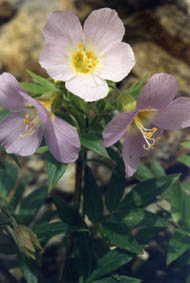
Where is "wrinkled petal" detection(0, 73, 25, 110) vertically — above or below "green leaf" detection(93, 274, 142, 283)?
above

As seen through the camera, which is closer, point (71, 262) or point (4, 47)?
point (71, 262)

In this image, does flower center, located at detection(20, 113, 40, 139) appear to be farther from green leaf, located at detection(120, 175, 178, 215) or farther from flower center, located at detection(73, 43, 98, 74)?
green leaf, located at detection(120, 175, 178, 215)

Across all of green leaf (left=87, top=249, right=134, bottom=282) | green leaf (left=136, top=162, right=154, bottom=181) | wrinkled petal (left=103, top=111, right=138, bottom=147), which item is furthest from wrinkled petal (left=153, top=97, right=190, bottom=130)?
green leaf (left=87, top=249, right=134, bottom=282)

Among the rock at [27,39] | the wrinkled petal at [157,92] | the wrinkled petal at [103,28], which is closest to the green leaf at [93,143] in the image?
the wrinkled petal at [157,92]

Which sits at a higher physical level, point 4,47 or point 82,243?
point 4,47

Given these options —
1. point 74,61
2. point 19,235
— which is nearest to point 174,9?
point 74,61

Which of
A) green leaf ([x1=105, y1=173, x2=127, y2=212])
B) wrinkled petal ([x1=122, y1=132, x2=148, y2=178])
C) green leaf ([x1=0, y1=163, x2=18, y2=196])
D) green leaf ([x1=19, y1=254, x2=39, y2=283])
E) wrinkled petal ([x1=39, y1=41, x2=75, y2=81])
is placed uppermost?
wrinkled petal ([x1=39, y1=41, x2=75, y2=81])

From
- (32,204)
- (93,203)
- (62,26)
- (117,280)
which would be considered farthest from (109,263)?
(62,26)

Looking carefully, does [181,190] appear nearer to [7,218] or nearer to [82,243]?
[82,243]
